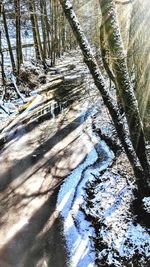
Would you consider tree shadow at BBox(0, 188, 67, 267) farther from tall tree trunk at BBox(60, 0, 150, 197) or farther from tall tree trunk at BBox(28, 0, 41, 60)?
tall tree trunk at BBox(28, 0, 41, 60)

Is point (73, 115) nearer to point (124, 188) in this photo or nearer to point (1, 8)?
point (1, 8)

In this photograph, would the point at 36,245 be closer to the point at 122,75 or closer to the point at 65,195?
the point at 65,195

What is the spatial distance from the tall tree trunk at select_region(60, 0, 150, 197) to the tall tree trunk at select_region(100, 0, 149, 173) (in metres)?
0.20

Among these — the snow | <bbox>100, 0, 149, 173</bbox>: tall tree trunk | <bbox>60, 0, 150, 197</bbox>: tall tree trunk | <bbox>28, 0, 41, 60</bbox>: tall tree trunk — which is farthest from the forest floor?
<bbox>28, 0, 41, 60</bbox>: tall tree trunk

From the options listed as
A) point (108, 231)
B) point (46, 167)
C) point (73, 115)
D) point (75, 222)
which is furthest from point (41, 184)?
point (73, 115)

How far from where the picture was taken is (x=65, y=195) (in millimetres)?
10977

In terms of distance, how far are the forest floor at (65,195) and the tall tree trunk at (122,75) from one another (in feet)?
5.87

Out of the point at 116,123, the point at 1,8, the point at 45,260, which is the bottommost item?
the point at 45,260

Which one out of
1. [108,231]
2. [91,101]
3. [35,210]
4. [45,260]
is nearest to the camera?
[45,260]

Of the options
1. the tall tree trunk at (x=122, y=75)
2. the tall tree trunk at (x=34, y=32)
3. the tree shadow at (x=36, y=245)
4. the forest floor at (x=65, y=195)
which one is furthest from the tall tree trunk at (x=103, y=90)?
the tall tree trunk at (x=34, y=32)

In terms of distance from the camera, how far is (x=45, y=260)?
27.6 feet

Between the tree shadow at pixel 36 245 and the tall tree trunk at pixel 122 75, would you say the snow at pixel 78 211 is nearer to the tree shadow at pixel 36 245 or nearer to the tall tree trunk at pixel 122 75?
the tree shadow at pixel 36 245

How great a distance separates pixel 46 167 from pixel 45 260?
459 centimetres

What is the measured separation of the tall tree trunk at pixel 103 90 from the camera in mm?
8453
